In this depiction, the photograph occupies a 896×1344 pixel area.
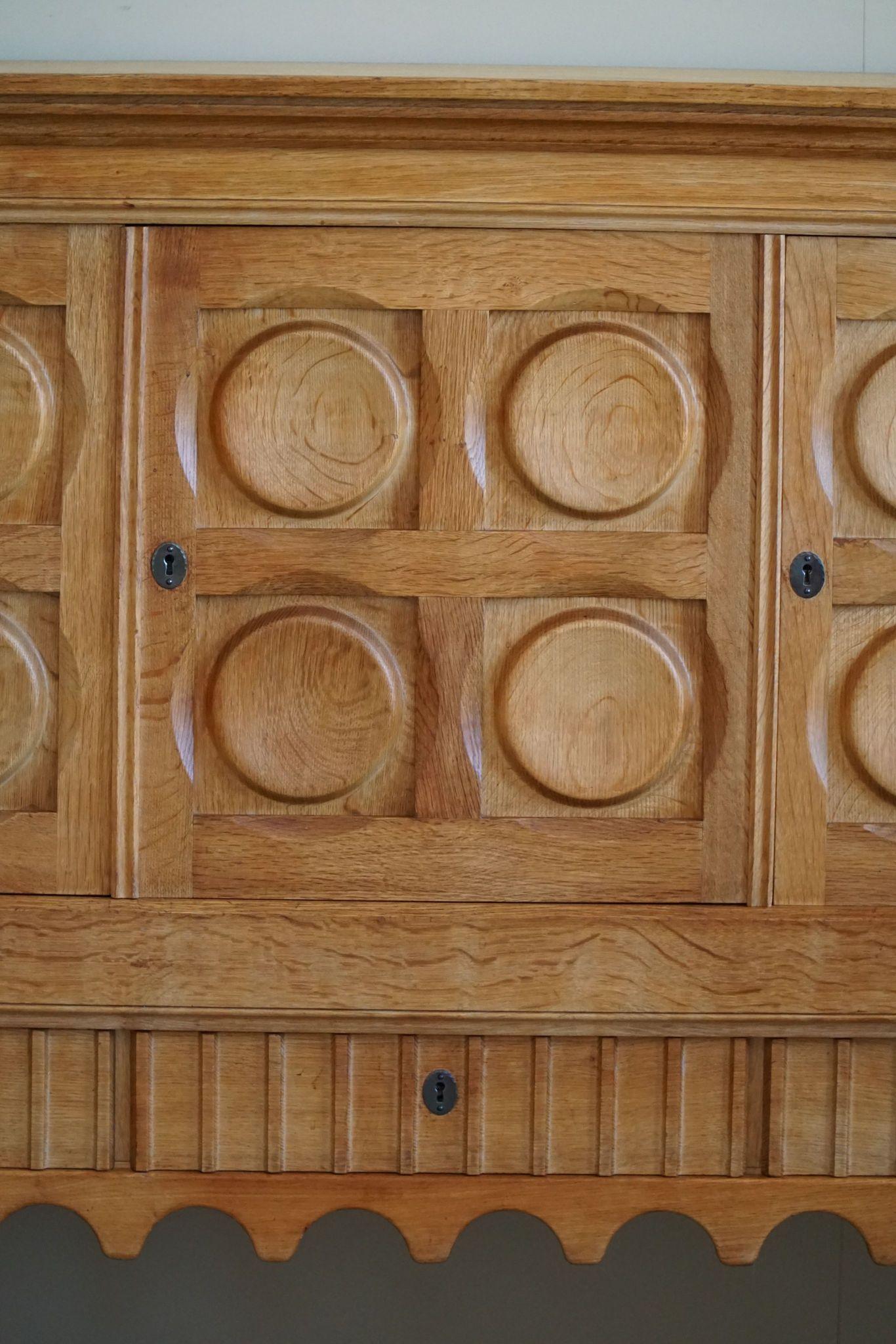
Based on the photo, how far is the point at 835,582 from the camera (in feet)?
3.52

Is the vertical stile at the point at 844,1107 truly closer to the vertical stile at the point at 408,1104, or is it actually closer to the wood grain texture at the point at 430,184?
the vertical stile at the point at 408,1104

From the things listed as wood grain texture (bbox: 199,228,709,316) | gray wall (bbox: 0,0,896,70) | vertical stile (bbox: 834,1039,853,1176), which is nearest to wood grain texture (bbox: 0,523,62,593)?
wood grain texture (bbox: 199,228,709,316)

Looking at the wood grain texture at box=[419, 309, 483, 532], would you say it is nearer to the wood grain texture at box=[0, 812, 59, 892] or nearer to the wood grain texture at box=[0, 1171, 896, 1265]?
the wood grain texture at box=[0, 812, 59, 892]

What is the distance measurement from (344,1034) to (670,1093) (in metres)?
0.33

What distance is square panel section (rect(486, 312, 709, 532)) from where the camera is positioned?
106 centimetres

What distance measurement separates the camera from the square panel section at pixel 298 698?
1.06m

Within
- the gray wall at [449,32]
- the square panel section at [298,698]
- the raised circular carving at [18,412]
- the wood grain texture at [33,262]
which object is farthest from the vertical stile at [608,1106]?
the gray wall at [449,32]

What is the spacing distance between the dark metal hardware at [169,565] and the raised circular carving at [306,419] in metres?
0.10

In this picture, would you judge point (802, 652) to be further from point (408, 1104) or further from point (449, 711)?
point (408, 1104)

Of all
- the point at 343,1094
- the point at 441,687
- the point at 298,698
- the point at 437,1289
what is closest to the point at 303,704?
the point at 298,698

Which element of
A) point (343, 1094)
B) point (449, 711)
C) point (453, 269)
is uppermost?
point (453, 269)

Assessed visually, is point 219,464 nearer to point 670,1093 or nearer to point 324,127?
point 324,127

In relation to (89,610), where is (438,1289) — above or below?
below

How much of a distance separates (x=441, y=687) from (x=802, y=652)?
14.5 inches
